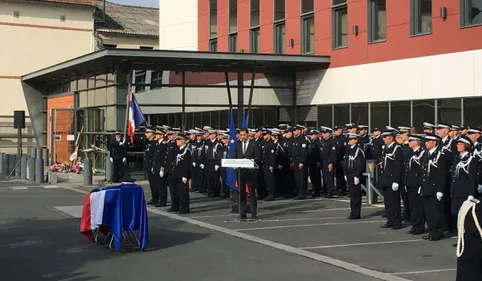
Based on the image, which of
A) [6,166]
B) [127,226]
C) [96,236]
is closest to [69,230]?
[96,236]

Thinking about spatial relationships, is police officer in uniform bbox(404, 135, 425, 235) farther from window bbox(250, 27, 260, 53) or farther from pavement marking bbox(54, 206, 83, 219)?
window bbox(250, 27, 260, 53)

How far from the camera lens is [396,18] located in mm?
20859

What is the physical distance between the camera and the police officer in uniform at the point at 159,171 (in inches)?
615

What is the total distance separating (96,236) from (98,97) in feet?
48.0

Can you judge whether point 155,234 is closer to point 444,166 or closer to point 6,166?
point 444,166

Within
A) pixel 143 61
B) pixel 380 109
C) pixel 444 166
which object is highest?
pixel 143 61

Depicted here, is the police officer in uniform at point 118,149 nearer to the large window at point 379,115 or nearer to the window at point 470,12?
the large window at point 379,115

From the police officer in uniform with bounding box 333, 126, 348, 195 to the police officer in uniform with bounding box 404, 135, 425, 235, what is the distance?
562 cm

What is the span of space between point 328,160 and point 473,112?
13.9 feet

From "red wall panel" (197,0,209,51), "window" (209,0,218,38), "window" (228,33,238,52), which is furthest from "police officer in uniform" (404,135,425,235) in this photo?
"red wall panel" (197,0,209,51)

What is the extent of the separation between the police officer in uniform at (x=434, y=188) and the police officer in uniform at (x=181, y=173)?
5.28m

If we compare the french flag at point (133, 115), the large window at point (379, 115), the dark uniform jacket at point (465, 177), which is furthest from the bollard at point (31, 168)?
the dark uniform jacket at point (465, 177)

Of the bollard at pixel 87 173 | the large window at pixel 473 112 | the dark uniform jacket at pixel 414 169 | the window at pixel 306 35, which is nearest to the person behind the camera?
the dark uniform jacket at pixel 414 169

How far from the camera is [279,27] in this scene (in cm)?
2644
